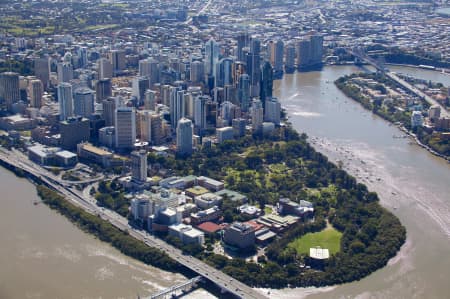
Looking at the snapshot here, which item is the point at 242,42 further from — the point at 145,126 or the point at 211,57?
the point at 145,126

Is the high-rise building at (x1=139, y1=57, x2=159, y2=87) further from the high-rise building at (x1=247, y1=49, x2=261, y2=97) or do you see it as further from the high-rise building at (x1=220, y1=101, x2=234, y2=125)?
the high-rise building at (x1=220, y1=101, x2=234, y2=125)

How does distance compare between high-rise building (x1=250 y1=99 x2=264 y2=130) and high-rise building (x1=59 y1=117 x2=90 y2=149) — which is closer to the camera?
high-rise building (x1=59 y1=117 x2=90 y2=149)

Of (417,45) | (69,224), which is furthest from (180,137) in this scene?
(417,45)

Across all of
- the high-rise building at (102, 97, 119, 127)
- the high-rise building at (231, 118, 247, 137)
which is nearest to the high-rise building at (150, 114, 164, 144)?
the high-rise building at (102, 97, 119, 127)

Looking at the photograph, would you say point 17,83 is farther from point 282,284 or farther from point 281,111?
point 282,284

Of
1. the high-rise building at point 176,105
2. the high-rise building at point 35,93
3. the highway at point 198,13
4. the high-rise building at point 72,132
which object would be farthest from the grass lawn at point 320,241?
the highway at point 198,13
